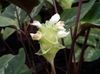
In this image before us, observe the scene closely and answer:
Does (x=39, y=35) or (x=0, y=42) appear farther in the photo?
(x=0, y=42)

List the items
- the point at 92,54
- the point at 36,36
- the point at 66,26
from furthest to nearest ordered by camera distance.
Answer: the point at 92,54 → the point at 66,26 → the point at 36,36

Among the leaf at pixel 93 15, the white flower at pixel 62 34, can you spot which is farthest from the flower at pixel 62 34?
the leaf at pixel 93 15

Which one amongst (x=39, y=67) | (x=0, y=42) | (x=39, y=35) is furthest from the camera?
(x=0, y=42)

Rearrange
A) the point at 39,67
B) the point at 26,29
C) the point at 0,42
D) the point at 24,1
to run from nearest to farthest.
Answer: the point at 24,1, the point at 26,29, the point at 39,67, the point at 0,42

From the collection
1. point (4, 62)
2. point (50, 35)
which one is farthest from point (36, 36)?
point (4, 62)

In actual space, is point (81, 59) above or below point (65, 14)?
below

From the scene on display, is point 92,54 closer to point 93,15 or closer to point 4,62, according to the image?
point 93,15

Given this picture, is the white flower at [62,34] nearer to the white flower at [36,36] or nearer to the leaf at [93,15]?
the white flower at [36,36]

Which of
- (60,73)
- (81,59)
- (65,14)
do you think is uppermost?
(65,14)

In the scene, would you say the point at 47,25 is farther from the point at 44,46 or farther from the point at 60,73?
the point at 60,73

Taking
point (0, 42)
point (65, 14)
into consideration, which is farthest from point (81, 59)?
point (0, 42)

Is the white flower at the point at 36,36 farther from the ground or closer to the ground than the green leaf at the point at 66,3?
farther from the ground
